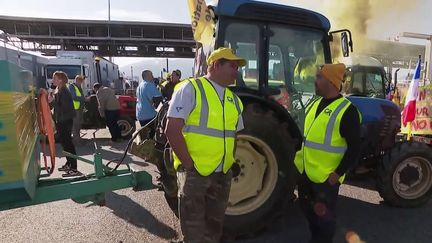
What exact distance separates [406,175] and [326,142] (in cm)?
237

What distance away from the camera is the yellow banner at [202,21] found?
392 centimetres

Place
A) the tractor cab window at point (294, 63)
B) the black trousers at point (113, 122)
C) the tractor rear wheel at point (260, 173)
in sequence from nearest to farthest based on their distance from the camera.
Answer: the tractor rear wheel at point (260, 173)
the tractor cab window at point (294, 63)
the black trousers at point (113, 122)

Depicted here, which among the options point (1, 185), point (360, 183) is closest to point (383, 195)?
point (360, 183)

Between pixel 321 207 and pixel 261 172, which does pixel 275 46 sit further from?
pixel 321 207

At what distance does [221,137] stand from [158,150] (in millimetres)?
1375

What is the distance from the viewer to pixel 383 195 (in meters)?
4.75

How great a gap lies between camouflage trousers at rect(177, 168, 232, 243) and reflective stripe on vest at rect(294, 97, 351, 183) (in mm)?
817

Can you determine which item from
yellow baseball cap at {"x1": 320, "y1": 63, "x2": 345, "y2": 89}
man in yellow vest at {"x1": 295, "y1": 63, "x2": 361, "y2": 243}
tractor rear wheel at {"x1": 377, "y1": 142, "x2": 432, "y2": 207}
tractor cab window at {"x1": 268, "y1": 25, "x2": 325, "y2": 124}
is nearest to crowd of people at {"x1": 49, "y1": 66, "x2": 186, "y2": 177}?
tractor cab window at {"x1": 268, "y1": 25, "x2": 325, "y2": 124}

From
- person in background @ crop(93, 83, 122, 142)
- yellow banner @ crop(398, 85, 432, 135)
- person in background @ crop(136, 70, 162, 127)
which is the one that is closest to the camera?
yellow banner @ crop(398, 85, 432, 135)

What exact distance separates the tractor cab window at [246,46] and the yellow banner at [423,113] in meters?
4.30

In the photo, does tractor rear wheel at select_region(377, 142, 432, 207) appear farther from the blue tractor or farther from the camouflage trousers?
the camouflage trousers

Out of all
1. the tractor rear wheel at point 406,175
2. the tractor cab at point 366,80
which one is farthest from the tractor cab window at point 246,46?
the tractor cab at point 366,80

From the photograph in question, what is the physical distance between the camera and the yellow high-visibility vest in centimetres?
304

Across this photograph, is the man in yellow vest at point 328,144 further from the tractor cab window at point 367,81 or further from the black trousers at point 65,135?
the tractor cab window at point 367,81
